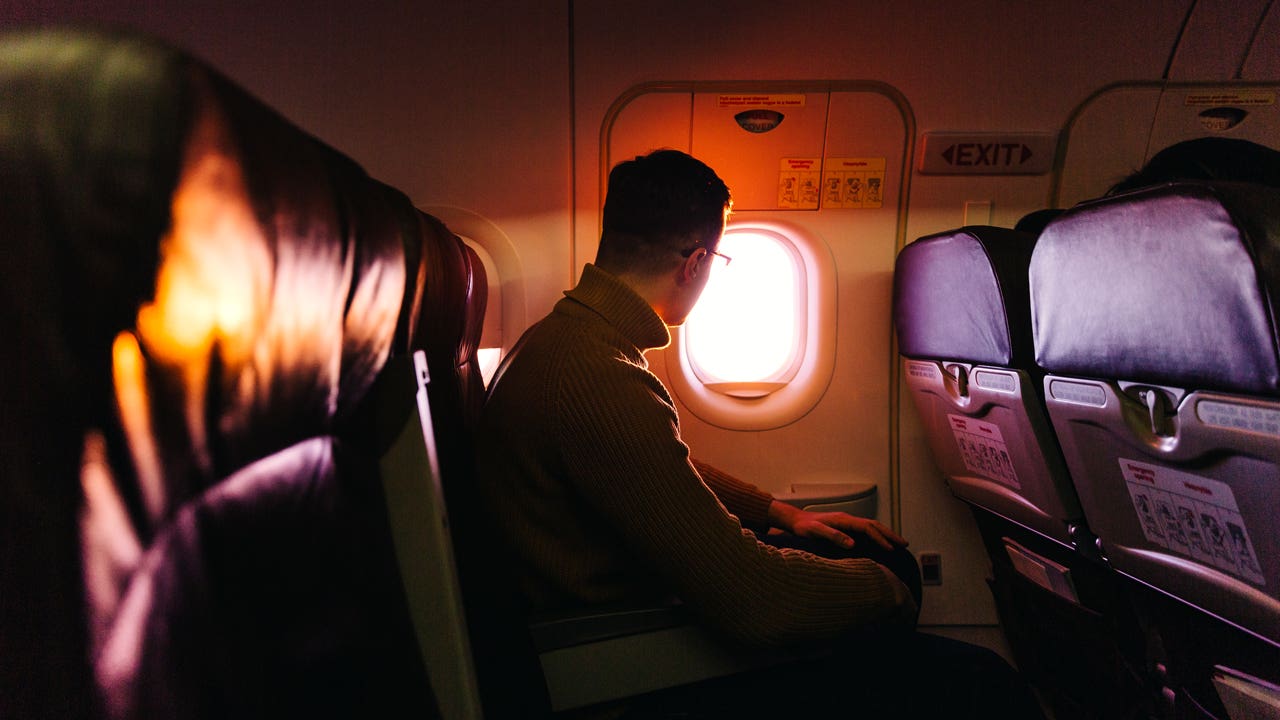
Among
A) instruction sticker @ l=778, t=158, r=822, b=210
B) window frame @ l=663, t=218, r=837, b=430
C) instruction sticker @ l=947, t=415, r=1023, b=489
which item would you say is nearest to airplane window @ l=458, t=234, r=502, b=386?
window frame @ l=663, t=218, r=837, b=430

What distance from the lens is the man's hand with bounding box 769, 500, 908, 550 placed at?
1.57m

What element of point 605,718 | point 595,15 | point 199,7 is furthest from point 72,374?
point 199,7

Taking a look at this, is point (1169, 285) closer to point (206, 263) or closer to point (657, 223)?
point (657, 223)

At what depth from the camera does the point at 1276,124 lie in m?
2.38

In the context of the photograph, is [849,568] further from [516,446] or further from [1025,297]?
[1025,297]

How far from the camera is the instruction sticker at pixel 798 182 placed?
231 centimetres

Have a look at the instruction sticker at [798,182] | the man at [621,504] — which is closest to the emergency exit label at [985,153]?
the instruction sticker at [798,182]

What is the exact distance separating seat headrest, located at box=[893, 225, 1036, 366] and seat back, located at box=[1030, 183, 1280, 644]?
0.19 meters

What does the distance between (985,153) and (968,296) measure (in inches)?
37.1

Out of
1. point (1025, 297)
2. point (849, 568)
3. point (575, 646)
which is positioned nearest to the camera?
point (575, 646)

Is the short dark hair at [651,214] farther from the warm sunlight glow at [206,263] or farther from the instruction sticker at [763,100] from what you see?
the warm sunlight glow at [206,263]

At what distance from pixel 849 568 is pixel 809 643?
6.5 inches

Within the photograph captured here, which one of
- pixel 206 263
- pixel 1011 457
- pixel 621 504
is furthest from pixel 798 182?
pixel 206 263

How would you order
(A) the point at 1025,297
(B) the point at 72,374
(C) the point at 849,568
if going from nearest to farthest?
(B) the point at 72,374
(C) the point at 849,568
(A) the point at 1025,297
